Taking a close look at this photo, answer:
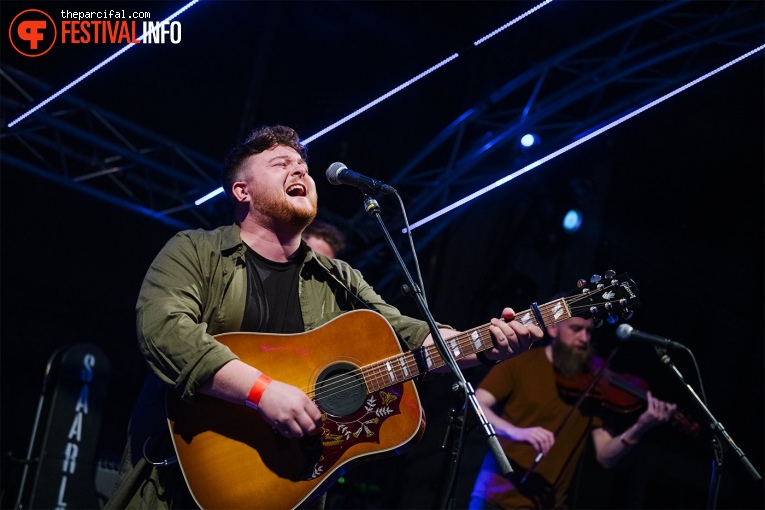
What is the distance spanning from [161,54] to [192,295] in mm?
4792

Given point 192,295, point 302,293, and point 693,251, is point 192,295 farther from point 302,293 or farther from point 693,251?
point 693,251

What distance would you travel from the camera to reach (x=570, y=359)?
5.61 meters

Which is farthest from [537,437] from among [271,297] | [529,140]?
[529,140]

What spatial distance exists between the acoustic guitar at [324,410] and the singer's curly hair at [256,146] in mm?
1017

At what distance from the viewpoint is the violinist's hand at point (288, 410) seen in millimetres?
2502

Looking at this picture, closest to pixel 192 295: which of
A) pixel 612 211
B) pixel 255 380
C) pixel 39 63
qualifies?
pixel 255 380

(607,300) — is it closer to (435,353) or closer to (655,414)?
(435,353)

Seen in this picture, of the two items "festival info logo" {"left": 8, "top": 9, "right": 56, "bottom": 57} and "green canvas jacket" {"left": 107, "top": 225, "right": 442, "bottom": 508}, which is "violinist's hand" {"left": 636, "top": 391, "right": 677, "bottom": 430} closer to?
"green canvas jacket" {"left": 107, "top": 225, "right": 442, "bottom": 508}

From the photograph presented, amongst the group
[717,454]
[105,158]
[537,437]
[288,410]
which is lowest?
[717,454]

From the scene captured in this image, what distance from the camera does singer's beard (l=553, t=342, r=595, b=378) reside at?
18.2 feet

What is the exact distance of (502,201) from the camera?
28.0 feet

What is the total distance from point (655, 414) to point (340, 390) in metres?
3.44

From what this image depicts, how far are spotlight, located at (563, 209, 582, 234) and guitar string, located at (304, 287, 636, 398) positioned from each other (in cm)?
487

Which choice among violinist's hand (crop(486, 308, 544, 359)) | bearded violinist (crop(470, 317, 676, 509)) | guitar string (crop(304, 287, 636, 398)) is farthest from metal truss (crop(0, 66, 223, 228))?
violinist's hand (crop(486, 308, 544, 359))
